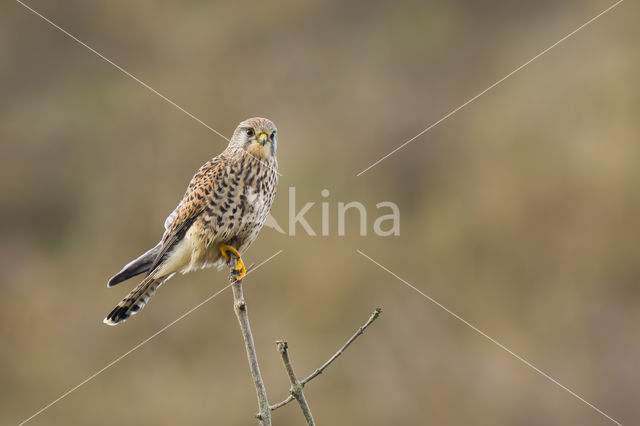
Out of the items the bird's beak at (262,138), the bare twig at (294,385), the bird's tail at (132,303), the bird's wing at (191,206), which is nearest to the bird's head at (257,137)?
the bird's beak at (262,138)

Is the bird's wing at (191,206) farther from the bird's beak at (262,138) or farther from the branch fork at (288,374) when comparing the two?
the branch fork at (288,374)

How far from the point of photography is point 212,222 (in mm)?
2977

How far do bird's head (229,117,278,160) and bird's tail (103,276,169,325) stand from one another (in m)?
0.73

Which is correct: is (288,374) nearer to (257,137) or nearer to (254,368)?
(254,368)

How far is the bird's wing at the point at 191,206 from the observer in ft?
9.89

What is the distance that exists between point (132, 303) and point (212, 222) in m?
0.48

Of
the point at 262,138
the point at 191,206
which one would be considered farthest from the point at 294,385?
the point at 262,138

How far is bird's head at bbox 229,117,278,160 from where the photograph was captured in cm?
318

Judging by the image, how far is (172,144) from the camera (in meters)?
8.23

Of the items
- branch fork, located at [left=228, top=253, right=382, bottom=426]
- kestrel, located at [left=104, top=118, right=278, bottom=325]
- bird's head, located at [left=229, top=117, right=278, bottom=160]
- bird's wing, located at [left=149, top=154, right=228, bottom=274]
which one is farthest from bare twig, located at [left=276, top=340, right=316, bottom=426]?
bird's head, located at [left=229, top=117, right=278, bottom=160]

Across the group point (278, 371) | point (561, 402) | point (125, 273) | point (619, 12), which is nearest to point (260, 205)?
point (125, 273)

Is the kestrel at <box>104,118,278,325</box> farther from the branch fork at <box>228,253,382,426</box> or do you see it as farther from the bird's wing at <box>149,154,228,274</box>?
the branch fork at <box>228,253,382,426</box>

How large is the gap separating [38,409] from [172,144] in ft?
10.8

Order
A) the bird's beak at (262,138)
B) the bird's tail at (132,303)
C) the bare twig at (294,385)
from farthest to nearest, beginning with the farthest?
the bird's beak at (262,138)
the bird's tail at (132,303)
the bare twig at (294,385)
